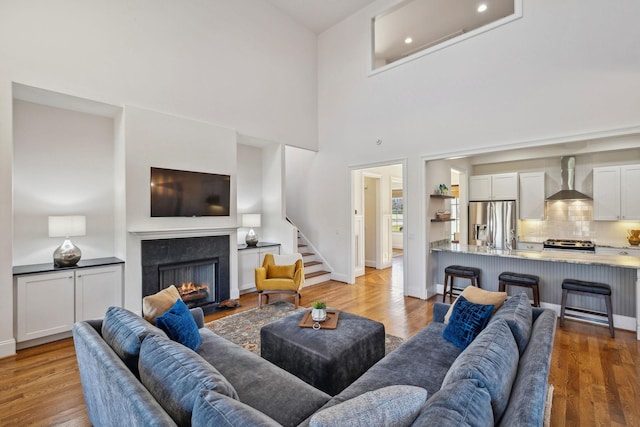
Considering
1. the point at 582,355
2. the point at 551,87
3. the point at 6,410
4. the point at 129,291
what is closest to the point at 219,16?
the point at 129,291

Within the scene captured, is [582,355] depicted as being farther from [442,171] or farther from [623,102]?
[442,171]

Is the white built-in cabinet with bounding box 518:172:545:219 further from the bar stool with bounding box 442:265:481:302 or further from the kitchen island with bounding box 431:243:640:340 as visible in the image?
the bar stool with bounding box 442:265:481:302

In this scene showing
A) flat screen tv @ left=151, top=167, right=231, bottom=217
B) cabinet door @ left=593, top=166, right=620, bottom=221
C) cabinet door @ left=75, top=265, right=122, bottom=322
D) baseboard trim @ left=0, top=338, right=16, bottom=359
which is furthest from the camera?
cabinet door @ left=593, top=166, right=620, bottom=221

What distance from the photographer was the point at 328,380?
2225mm

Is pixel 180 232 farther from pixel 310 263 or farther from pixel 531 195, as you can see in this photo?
pixel 531 195

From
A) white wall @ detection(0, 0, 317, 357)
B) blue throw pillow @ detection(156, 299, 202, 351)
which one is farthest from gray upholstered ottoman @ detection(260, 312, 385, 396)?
white wall @ detection(0, 0, 317, 357)

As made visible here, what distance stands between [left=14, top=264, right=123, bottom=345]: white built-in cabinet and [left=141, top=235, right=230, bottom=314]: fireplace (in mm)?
388

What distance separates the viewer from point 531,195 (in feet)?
20.2

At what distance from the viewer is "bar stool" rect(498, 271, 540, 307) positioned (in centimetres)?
402

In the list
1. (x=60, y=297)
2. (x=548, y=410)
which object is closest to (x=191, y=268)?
(x=60, y=297)

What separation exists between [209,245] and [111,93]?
A: 2428 mm

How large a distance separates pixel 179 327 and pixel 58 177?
3231mm

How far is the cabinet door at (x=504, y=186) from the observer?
20.7 ft

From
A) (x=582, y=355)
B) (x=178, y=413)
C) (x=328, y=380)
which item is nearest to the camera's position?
(x=178, y=413)
